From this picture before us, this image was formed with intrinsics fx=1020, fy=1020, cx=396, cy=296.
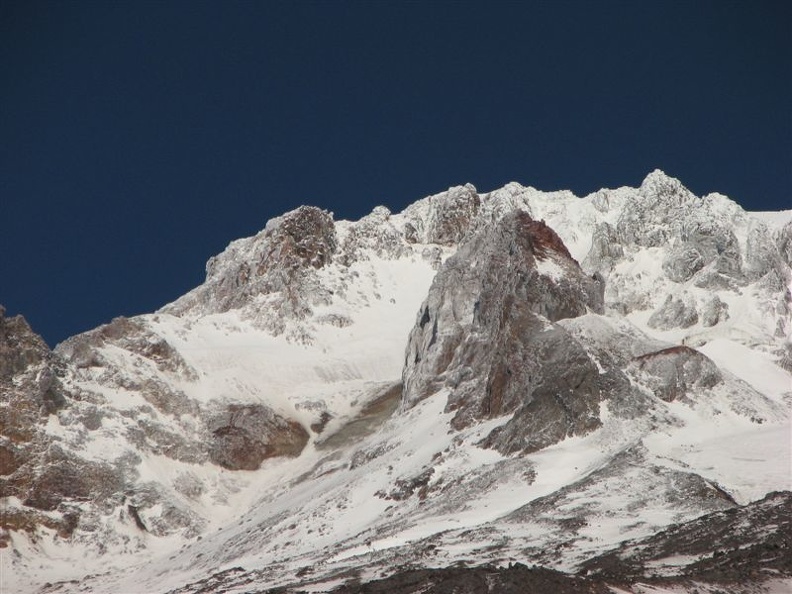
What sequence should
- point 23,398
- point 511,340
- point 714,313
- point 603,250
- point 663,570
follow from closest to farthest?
point 663,570 < point 511,340 < point 23,398 < point 714,313 < point 603,250

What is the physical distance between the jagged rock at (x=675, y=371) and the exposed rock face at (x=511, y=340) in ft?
13.0

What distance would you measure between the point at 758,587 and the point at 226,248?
14354 centimetres

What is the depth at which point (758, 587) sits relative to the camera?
2722 cm

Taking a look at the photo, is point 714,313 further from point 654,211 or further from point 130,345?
point 130,345

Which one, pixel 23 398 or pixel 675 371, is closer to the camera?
pixel 675 371

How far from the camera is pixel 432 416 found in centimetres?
Result: 7656

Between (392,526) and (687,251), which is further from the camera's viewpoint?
(687,251)

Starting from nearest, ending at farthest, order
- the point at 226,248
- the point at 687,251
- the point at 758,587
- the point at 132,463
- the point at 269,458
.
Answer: the point at 758,587, the point at 132,463, the point at 269,458, the point at 687,251, the point at 226,248

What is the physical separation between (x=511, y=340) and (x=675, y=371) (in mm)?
12425

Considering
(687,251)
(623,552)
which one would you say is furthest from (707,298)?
(623,552)

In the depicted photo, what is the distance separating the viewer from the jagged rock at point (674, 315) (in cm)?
11169

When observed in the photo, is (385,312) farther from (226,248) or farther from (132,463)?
(132,463)

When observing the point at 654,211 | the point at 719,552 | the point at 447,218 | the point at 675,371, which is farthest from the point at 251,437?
the point at 719,552

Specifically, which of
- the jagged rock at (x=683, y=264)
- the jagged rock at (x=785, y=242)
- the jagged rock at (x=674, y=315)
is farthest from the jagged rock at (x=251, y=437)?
the jagged rock at (x=785, y=242)
